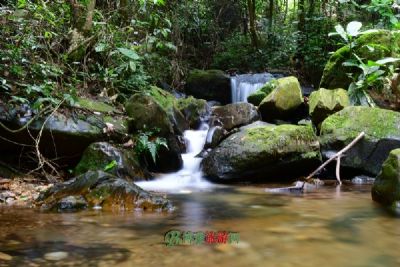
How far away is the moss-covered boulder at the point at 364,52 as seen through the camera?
836 centimetres

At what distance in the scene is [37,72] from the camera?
18.0 ft

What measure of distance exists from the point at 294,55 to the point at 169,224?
10.4m

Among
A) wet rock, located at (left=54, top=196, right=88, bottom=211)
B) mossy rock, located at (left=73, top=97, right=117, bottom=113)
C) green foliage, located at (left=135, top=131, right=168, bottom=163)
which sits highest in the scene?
mossy rock, located at (left=73, top=97, right=117, bottom=113)

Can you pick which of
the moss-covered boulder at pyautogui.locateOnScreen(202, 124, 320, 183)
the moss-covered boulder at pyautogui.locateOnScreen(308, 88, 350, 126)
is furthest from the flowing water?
the moss-covered boulder at pyautogui.locateOnScreen(308, 88, 350, 126)

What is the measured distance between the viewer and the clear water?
2.58 meters

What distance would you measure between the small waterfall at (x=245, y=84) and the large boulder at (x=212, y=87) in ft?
0.56

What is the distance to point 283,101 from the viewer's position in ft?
27.3

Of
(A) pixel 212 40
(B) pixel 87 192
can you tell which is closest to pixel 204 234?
(B) pixel 87 192

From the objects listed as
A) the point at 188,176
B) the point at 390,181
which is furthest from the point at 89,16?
the point at 390,181

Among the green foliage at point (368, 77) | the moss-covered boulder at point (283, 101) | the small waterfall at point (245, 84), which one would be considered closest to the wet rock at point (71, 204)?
the moss-covered boulder at point (283, 101)

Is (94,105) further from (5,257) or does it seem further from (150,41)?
(5,257)

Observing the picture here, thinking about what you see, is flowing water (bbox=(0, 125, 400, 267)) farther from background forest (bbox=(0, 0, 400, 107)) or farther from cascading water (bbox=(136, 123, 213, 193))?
background forest (bbox=(0, 0, 400, 107))

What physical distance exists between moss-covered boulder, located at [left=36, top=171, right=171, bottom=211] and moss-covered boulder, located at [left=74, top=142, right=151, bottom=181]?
45.6 inches

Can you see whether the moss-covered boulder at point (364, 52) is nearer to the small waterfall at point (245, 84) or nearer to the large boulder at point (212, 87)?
the small waterfall at point (245, 84)
